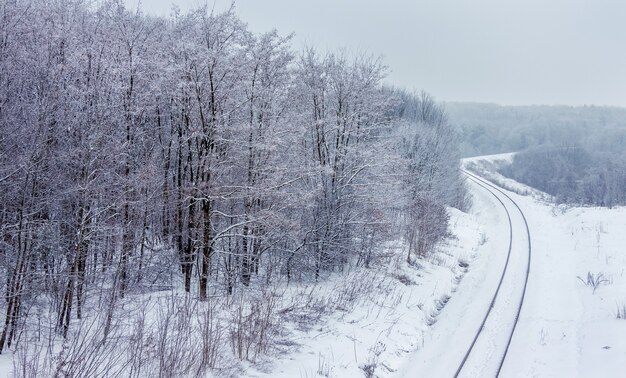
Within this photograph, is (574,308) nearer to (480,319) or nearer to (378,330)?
(480,319)

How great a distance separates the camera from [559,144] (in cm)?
11900

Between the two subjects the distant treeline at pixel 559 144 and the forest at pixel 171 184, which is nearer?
the forest at pixel 171 184

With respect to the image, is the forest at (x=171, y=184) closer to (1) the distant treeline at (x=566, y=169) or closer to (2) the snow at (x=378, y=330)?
(2) the snow at (x=378, y=330)

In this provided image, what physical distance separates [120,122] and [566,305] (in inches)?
671

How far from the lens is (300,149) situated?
62.4 feet

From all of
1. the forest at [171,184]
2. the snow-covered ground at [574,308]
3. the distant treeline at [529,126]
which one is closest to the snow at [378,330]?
the forest at [171,184]

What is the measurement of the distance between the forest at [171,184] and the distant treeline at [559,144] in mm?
38805

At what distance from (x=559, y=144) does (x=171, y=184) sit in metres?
123

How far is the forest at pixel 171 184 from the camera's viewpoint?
11086 mm

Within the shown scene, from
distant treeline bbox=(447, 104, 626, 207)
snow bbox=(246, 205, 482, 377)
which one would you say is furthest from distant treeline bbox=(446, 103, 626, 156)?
snow bbox=(246, 205, 482, 377)

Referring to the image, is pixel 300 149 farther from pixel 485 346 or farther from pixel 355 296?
Result: pixel 485 346

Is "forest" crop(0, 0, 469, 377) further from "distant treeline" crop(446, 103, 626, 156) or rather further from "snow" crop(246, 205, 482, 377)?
"distant treeline" crop(446, 103, 626, 156)

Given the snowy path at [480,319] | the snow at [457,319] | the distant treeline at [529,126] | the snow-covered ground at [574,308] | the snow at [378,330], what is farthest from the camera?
the distant treeline at [529,126]

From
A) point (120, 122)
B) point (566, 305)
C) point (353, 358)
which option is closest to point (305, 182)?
point (120, 122)
